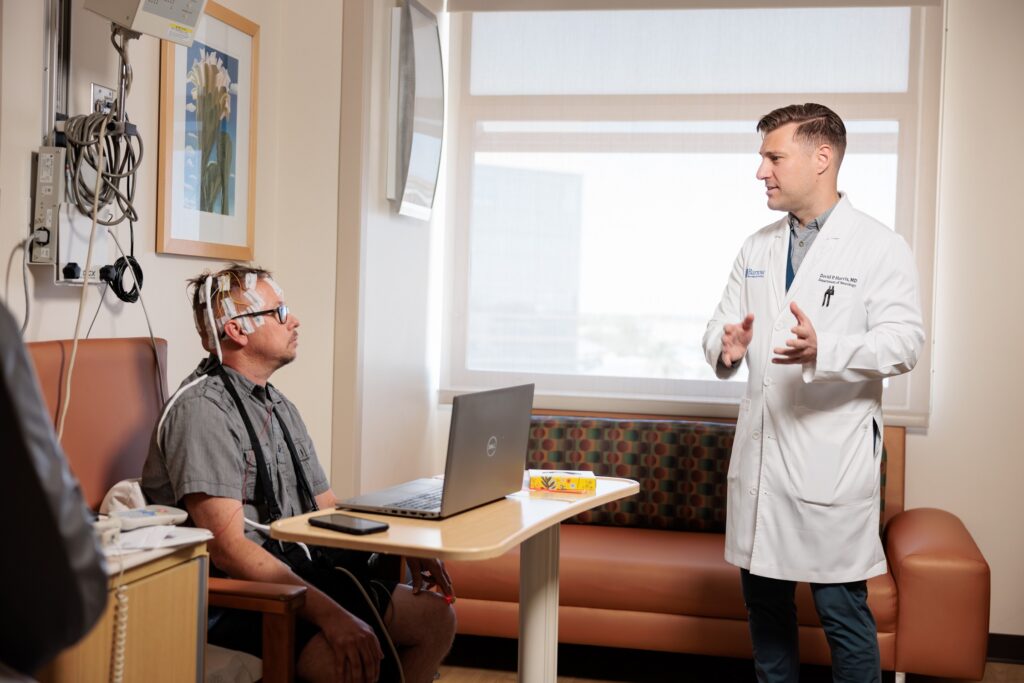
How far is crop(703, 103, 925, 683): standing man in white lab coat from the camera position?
2.38m

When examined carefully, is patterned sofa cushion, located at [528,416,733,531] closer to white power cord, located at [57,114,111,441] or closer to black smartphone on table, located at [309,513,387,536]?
white power cord, located at [57,114,111,441]

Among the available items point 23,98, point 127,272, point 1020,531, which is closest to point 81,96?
point 23,98

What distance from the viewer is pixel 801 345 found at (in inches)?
89.3

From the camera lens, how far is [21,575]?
0.94 metres

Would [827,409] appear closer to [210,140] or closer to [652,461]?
[652,461]

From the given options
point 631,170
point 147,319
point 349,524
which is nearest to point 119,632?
point 349,524

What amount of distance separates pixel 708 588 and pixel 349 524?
5.67 feet

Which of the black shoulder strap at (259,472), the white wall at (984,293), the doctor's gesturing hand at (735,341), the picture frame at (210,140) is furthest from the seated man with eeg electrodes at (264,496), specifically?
the white wall at (984,293)

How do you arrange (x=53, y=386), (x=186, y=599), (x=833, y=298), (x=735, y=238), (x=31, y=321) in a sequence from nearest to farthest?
(x=186, y=599) < (x=53, y=386) < (x=31, y=321) < (x=833, y=298) < (x=735, y=238)

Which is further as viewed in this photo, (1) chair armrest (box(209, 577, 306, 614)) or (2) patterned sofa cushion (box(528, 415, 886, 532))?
(2) patterned sofa cushion (box(528, 415, 886, 532))

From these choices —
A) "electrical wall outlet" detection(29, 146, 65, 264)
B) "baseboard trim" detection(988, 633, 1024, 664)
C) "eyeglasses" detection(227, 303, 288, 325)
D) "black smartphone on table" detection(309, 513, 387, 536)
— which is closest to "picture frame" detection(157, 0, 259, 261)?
"electrical wall outlet" detection(29, 146, 65, 264)

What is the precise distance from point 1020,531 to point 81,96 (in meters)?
3.33

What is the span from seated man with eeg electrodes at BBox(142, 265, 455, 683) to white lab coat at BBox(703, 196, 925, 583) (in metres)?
0.79

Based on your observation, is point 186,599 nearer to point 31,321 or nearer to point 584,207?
point 31,321
